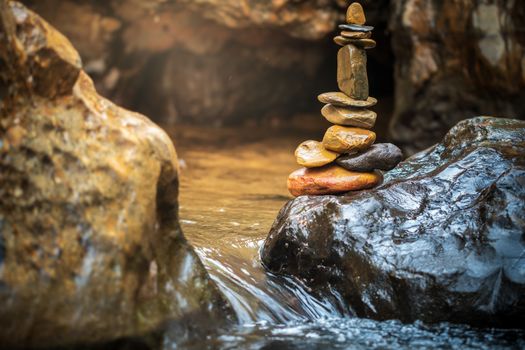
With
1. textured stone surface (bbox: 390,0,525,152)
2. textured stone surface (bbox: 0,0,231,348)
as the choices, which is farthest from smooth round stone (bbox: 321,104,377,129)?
textured stone surface (bbox: 390,0,525,152)

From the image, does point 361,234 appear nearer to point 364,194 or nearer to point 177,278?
point 364,194

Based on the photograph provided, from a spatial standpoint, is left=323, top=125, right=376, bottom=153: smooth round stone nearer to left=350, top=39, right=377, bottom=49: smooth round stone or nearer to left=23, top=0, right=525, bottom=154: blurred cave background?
left=350, top=39, right=377, bottom=49: smooth round stone

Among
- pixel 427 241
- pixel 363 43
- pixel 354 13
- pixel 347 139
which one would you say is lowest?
pixel 427 241

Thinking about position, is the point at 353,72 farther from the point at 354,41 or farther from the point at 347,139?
the point at 347,139

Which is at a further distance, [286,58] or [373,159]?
[286,58]

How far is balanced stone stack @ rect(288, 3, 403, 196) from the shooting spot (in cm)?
405

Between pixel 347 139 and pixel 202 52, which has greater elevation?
pixel 202 52

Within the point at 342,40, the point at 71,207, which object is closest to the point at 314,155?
the point at 342,40

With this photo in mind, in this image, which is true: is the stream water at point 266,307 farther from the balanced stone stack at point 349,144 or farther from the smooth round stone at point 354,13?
the smooth round stone at point 354,13

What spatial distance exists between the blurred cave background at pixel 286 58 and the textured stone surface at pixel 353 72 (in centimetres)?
292

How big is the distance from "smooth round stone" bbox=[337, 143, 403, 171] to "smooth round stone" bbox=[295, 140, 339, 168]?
0.07 m

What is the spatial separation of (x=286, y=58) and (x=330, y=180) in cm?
591

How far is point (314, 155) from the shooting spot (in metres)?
4.13

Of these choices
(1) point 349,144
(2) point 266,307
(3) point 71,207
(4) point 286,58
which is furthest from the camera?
(4) point 286,58
